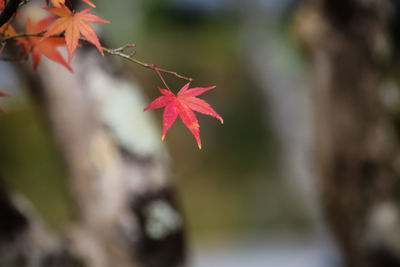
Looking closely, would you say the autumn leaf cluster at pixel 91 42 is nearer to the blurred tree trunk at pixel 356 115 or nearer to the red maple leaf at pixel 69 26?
the red maple leaf at pixel 69 26

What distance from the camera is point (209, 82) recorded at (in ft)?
13.9

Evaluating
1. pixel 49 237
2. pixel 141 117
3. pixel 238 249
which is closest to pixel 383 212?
pixel 141 117

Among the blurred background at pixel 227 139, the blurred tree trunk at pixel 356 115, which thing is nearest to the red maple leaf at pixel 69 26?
the blurred tree trunk at pixel 356 115

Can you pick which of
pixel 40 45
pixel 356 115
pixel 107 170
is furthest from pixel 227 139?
pixel 40 45

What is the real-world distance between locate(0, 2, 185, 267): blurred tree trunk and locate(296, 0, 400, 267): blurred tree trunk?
71 cm

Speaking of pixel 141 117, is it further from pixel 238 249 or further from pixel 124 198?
pixel 238 249

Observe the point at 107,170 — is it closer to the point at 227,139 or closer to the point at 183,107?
the point at 183,107

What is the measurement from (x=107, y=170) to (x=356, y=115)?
3.03ft

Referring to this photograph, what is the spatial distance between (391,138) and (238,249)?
9.37ft

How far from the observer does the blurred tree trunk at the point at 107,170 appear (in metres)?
0.94

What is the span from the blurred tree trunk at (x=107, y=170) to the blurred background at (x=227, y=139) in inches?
97.5

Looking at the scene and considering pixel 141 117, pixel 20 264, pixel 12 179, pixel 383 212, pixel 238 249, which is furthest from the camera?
pixel 238 249

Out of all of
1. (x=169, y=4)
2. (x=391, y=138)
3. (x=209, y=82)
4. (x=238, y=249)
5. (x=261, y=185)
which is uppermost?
(x=169, y=4)

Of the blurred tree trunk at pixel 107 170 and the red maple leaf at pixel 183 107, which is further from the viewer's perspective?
the blurred tree trunk at pixel 107 170
